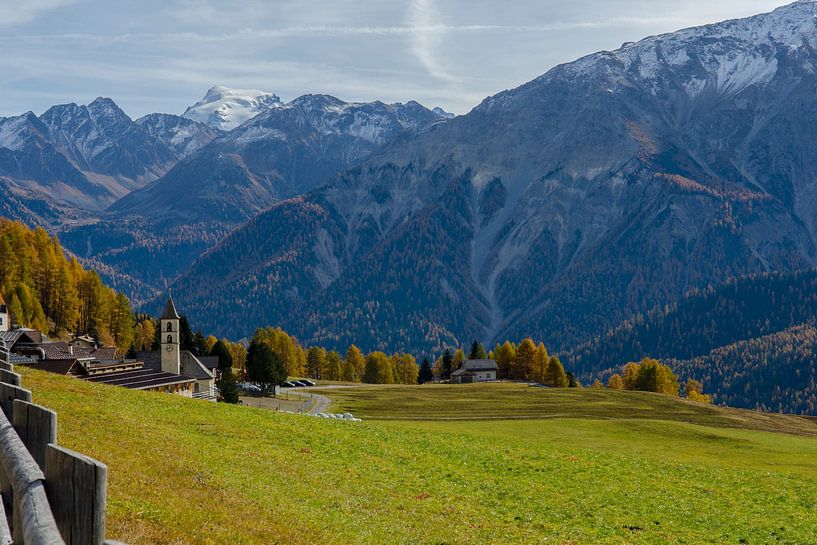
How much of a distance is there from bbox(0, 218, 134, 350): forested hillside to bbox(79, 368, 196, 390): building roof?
139ft

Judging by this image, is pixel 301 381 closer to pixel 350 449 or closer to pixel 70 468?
pixel 350 449

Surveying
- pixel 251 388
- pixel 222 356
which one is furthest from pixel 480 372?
pixel 222 356

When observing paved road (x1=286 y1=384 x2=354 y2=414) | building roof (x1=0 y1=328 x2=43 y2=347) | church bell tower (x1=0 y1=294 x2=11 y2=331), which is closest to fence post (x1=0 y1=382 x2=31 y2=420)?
building roof (x1=0 y1=328 x2=43 y2=347)

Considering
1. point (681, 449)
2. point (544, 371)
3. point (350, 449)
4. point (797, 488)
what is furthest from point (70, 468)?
point (544, 371)

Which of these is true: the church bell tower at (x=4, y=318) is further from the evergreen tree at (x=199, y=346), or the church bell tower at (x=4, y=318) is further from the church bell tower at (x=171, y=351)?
the evergreen tree at (x=199, y=346)

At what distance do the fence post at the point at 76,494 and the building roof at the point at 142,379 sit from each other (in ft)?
283

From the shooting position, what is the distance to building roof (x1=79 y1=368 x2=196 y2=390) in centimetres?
9175

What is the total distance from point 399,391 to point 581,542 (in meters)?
124

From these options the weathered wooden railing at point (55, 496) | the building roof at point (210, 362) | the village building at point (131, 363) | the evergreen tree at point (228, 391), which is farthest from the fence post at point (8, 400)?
the building roof at point (210, 362)

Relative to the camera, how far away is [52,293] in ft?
517

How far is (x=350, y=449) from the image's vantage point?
45469 millimetres

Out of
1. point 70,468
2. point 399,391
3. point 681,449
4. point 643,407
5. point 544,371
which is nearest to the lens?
point 70,468

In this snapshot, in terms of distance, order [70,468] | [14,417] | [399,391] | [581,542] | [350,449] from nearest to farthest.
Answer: [70,468]
[14,417]
[581,542]
[350,449]
[399,391]

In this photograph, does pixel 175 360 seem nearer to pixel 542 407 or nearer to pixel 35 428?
pixel 542 407
